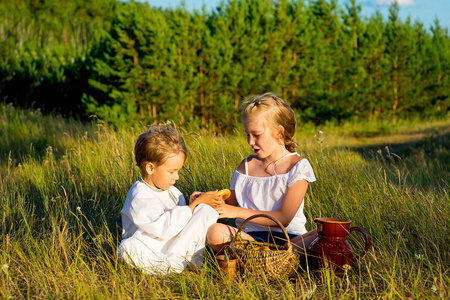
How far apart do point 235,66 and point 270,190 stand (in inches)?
311

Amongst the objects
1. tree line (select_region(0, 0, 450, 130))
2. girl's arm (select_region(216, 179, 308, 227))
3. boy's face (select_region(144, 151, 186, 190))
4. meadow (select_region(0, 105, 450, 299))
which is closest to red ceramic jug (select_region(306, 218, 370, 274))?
meadow (select_region(0, 105, 450, 299))

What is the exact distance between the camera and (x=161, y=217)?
103 inches

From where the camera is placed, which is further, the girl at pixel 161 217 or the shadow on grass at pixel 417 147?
the shadow on grass at pixel 417 147

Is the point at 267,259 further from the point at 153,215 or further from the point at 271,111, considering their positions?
the point at 271,111

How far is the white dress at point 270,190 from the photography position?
9.19ft

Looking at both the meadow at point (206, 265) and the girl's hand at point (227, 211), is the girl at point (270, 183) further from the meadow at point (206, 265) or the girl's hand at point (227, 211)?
the meadow at point (206, 265)

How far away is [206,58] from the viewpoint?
394 inches

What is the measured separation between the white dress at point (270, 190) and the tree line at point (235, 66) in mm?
4956

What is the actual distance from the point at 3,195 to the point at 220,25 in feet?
24.7

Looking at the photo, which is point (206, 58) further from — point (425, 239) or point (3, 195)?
point (425, 239)

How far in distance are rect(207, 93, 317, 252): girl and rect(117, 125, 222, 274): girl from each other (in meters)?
0.12

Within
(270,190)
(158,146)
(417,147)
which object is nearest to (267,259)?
(270,190)

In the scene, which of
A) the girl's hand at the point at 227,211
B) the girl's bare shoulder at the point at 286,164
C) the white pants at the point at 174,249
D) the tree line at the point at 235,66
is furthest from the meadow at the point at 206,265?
the tree line at the point at 235,66

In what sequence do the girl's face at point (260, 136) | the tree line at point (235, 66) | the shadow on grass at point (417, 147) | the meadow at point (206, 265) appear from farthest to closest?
1. the tree line at point (235, 66)
2. the shadow on grass at point (417, 147)
3. the girl's face at point (260, 136)
4. the meadow at point (206, 265)
